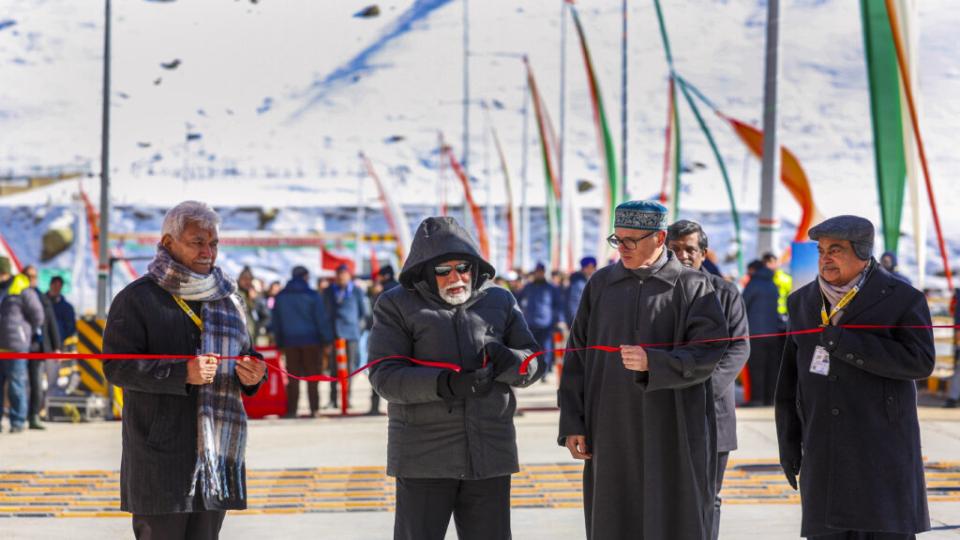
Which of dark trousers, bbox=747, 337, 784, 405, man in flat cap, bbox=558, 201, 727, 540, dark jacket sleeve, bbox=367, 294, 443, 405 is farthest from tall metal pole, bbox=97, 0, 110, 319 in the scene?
man in flat cap, bbox=558, 201, 727, 540

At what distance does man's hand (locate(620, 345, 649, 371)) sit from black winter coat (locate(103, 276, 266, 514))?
160 cm

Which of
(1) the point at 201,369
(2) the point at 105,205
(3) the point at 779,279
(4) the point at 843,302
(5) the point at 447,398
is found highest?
(2) the point at 105,205

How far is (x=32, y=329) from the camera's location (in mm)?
13523

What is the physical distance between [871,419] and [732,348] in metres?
0.70

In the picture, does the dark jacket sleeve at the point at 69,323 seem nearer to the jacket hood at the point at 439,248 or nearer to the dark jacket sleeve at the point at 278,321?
Answer: the dark jacket sleeve at the point at 278,321

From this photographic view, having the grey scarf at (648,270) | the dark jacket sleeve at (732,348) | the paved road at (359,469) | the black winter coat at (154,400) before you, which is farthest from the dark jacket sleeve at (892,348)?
the paved road at (359,469)

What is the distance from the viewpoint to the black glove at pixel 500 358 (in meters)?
5.14

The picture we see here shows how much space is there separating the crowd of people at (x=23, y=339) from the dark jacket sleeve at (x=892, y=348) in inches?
377

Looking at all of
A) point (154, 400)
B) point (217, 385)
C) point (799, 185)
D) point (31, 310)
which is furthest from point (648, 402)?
point (799, 185)

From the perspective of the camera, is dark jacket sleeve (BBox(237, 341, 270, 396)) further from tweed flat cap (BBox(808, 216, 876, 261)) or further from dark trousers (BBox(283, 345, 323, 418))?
dark trousers (BBox(283, 345, 323, 418))

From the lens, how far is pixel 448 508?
5.25 metres

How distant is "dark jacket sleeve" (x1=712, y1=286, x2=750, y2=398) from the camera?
5688mm

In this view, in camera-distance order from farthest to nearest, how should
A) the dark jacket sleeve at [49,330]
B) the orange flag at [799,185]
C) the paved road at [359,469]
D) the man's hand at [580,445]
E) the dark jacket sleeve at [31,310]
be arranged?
the orange flag at [799,185], the dark jacket sleeve at [49,330], the dark jacket sleeve at [31,310], the paved road at [359,469], the man's hand at [580,445]

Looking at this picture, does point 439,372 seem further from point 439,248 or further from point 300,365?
point 300,365
